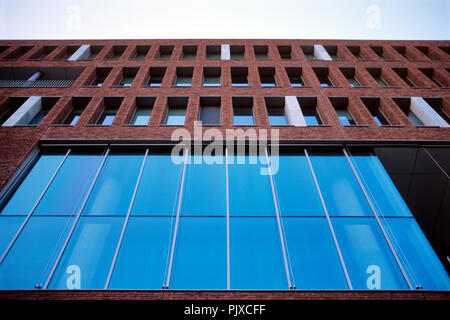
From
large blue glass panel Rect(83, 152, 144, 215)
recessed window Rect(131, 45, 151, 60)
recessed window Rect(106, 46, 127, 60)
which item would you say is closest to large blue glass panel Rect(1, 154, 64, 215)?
large blue glass panel Rect(83, 152, 144, 215)

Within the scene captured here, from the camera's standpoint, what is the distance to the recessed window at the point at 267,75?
19172mm

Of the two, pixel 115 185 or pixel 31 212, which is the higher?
pixel 115 185

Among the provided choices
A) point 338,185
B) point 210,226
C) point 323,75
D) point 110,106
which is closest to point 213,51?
point 323,75

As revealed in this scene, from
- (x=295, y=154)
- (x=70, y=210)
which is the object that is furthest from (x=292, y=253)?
(x=70, y=210)

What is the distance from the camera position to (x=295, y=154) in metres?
12.6

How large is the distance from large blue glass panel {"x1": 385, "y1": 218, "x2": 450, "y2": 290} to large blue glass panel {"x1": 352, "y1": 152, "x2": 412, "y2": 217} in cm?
42

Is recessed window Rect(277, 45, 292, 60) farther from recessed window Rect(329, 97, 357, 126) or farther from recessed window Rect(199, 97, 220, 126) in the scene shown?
recessed window Rect(199, 97, 220, 126)

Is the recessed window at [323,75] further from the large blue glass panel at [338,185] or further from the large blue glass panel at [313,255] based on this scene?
the large blue glass panel at [313,255]

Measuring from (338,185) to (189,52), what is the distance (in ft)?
52.7

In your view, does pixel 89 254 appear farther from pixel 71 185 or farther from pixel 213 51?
pixel 213 51

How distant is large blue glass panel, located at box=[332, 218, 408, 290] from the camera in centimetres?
822

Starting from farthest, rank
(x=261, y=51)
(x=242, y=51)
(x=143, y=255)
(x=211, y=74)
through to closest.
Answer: (x=242, y=51)
(x=261, y=51)
(x=211, y=74)
(x=143, y=255)

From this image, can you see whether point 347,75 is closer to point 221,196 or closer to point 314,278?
point 221,196

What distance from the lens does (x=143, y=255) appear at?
339 inches
